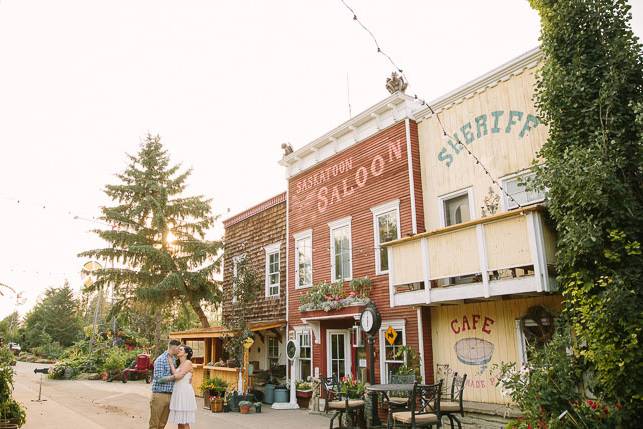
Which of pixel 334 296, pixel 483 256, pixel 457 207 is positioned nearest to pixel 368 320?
pixel 334 296

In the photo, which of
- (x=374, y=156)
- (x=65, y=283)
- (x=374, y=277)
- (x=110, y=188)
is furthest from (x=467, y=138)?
(x=65, y=283)

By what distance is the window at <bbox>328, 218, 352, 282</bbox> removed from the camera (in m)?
14.3

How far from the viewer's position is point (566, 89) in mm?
8242

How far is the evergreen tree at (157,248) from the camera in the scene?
78.3 ft

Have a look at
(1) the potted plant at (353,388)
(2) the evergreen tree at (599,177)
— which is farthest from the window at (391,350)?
(2) the evergreen tree at (599,177)

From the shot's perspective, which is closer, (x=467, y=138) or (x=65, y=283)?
(x=467, y=138)

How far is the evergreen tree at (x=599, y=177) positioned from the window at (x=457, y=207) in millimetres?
2927

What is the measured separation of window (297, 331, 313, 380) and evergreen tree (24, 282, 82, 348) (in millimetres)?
44185

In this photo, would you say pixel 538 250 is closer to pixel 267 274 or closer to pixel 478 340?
pixel 478 340

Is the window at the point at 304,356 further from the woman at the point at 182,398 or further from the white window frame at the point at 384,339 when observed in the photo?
the woman at the point at 182,398

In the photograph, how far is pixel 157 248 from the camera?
24.8 m

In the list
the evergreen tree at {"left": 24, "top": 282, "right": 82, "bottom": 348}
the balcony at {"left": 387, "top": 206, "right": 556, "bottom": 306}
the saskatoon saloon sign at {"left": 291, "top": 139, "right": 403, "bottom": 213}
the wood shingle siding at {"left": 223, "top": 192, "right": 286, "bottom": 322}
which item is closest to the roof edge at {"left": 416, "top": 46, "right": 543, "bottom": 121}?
the saskatoon saloon sign at {"left": 291, "top": 139, "right": 403, "bottom": 213}

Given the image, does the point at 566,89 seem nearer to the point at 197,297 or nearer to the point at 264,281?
the point at 264,281

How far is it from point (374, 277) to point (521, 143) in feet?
17.0
